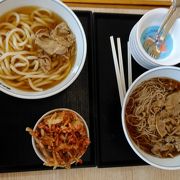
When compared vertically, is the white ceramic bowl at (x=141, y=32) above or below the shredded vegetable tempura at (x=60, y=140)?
above

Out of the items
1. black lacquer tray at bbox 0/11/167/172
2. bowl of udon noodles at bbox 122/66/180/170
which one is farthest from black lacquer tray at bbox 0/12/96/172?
bowl of udon noodles at bbox 122/66/180/170

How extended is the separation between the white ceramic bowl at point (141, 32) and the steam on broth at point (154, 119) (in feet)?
0.24

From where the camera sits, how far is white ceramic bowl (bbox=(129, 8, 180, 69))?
3.66 feet

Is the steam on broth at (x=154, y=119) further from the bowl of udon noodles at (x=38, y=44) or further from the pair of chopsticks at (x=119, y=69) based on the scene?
the bowl of udon noodles at (x=38, y=44)

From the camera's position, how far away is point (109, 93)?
116cm

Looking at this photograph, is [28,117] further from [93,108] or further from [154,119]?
[154,119]

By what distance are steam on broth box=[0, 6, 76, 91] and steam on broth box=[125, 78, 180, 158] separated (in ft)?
0.91

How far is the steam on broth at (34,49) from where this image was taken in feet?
3.60

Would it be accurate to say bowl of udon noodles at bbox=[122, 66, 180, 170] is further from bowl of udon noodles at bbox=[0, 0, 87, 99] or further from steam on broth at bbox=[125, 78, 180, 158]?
bowl of udon noodles at bbox=[0, 0, 87, 99]

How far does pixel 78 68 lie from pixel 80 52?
0.22ft

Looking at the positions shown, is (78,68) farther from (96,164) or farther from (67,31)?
(96,164)

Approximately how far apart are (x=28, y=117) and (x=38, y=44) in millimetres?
259

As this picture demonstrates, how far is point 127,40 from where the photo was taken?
1.22 meters

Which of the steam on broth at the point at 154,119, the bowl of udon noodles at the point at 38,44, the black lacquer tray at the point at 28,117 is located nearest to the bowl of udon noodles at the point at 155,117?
the steam on broth at the point at 154,119
